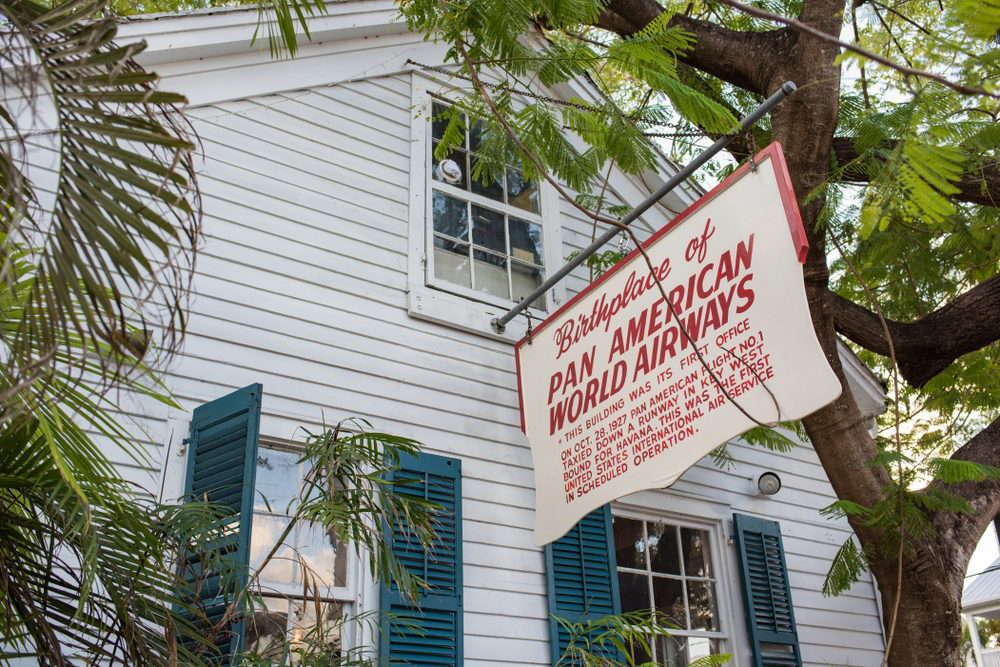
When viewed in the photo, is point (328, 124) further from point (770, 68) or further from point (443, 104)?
point (770, 68)

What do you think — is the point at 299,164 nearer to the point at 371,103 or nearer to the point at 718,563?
the point at 371,103

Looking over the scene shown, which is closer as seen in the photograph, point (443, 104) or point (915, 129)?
point (915, 129)

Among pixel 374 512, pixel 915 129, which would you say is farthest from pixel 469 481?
pixel 915 129

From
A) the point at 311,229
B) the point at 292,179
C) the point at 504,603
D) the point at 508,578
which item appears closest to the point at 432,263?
the point at 311,229

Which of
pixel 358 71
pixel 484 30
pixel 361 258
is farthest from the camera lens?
pixel 358 71

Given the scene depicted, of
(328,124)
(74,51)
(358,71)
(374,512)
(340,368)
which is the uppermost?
(358,71)

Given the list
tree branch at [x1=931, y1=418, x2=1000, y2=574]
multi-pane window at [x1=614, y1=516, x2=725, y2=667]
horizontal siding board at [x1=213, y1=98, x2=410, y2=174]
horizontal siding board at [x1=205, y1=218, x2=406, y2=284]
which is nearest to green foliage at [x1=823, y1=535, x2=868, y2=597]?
tree branch at [x1=931, y1=418, x2=1000, y2=574]

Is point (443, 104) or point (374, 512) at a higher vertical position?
point (443, 104)

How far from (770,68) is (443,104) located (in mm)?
2278

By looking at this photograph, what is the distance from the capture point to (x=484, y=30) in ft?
11.8

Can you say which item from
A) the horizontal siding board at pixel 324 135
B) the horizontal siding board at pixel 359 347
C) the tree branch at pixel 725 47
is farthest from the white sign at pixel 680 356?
the tree branch at pixel 725 47

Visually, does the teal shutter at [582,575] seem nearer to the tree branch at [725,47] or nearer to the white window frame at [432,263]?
the white window frame at [432,263]

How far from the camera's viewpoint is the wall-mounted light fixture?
20.3 feet

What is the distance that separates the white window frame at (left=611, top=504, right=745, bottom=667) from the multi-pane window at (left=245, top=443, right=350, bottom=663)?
2005 mm
